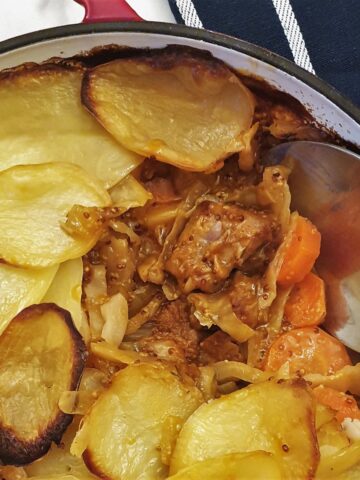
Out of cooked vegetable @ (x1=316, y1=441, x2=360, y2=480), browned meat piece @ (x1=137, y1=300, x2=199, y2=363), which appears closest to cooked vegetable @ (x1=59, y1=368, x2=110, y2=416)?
browned meat piece @ (x1=137, y1=300, x2=199, y2=363)

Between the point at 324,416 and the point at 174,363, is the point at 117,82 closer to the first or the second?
the point at 174,363

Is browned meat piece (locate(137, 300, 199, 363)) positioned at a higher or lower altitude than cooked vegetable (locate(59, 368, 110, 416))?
lower

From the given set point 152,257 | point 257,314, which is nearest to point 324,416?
point 257,314

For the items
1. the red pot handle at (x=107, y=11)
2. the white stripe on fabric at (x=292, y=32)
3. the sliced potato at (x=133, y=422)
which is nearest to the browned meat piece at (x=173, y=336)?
the sliced potato at (x=133, y=422)

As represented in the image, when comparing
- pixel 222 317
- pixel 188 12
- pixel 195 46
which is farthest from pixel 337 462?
pixel 188 12

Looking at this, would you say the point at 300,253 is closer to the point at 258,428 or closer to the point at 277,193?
the point at 277,193

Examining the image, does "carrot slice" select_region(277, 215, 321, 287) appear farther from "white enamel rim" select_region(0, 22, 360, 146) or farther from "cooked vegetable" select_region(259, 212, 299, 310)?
"white enamel rim" select_region(0, 22, 360, 146)
